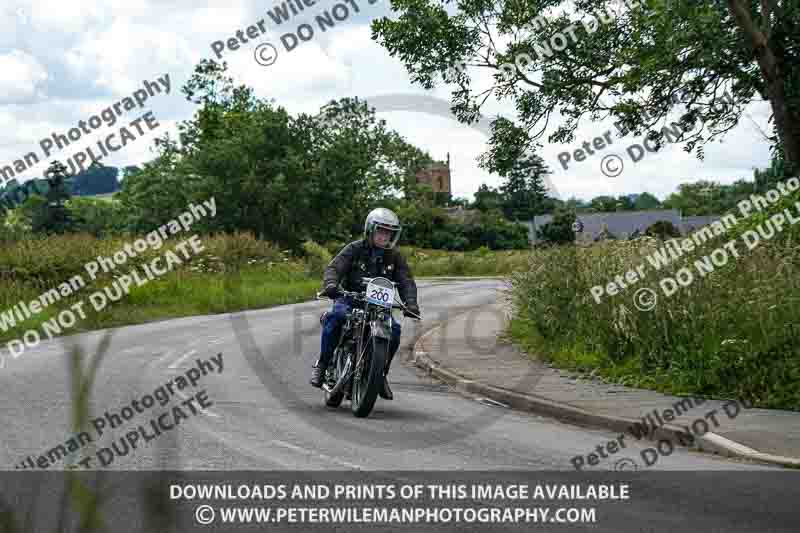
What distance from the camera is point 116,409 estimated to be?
35.6ft

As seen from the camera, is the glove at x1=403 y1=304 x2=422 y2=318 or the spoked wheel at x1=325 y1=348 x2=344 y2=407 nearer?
the glove at x1=403 y1=304 x2=422 y2=318

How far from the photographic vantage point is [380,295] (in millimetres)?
10383

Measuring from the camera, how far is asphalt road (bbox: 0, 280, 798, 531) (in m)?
7.21

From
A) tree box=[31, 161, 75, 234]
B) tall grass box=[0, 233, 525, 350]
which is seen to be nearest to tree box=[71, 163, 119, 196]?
tree box=[31, 161, 75, 234]

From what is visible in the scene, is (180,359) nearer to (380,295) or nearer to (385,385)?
(385,385)

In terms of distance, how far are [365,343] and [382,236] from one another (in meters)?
1.19

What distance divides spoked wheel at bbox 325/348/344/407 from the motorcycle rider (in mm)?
105

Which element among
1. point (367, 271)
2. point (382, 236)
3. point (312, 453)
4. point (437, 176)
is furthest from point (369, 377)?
point (437, 176)

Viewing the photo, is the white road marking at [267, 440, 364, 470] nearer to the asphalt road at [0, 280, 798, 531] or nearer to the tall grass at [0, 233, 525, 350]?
the asphalt road at [0, 280, 798, 531]

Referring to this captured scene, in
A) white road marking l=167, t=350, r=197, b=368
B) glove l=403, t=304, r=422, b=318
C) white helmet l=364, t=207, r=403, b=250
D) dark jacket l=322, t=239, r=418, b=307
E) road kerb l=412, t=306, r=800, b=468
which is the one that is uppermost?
white helmet l=364, t=207, r=403, b=250

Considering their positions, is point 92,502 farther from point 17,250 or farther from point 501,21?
point 17,250

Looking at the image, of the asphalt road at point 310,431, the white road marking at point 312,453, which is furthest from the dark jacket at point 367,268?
the white road marking at point 312,453

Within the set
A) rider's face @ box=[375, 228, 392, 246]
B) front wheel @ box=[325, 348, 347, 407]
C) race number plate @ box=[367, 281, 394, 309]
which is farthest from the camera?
front wheel @ box=[325, 348, 347, 407]

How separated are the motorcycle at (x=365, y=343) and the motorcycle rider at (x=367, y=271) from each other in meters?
0.10
